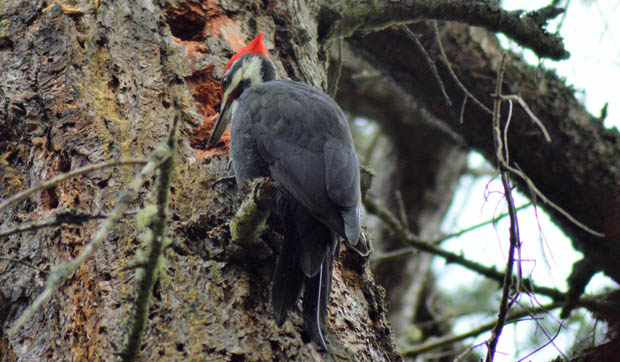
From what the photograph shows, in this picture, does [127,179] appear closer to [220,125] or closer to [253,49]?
[220,125]

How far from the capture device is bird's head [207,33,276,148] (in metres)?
2.80

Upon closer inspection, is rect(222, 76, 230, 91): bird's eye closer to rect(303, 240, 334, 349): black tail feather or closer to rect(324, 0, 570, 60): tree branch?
rect(324, 0, 570, 60): tree branch

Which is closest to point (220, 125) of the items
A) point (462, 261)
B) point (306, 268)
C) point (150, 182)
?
point (150, 182)

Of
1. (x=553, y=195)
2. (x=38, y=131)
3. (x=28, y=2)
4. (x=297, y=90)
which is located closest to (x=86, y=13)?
(x=28, y=2)

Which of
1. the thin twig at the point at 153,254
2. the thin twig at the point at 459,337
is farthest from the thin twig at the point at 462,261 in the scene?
the thin twig at the point at 153,254

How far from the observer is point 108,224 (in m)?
1.17

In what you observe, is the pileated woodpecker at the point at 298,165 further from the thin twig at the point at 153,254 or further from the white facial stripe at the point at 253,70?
the thin twig at the point at 153,254

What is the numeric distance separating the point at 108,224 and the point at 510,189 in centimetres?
112

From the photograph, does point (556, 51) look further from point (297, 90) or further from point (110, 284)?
point (110, 284)

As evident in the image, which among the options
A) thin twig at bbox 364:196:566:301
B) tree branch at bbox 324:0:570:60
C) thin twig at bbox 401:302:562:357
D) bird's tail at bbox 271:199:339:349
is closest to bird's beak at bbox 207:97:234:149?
bird's tail at bbox 271:199:339:349

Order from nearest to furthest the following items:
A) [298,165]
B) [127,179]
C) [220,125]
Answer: [127,179] → [298,165] → [220,125]

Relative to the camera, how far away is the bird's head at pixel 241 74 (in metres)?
2.80

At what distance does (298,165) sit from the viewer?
2.42 metres

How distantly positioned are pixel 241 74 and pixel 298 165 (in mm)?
742
